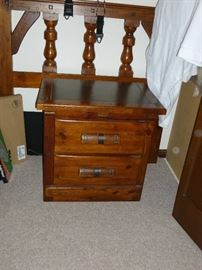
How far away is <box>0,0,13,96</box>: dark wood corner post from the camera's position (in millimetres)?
1599

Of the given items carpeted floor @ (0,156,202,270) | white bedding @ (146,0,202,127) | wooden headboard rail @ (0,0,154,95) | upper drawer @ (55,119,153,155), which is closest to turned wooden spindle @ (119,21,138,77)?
wooden headboard rail @ (0,0,154,95)

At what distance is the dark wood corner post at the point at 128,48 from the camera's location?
68.0 inches

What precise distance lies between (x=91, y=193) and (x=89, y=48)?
872 millimetres

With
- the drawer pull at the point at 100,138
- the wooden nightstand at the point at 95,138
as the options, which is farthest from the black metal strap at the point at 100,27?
the drawer pull at the point at 100,138

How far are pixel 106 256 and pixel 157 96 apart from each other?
883 millimetres

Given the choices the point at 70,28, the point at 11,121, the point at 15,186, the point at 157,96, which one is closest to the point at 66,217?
the point at 15,186

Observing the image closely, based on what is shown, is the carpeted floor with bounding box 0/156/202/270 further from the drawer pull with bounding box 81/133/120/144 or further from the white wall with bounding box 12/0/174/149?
the white wall with bounding box 12/0/174/149

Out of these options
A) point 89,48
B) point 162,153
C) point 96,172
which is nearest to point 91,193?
point 96,172

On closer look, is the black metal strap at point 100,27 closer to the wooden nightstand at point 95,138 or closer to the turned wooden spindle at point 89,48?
the turned wooden spindle at point 89,48

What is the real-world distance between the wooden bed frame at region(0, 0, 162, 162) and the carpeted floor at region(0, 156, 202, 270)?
65 centimetres

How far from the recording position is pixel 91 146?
1.48 m

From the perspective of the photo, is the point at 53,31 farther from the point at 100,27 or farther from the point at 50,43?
the point at 100,27

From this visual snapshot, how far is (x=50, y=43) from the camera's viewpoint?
1708 mm

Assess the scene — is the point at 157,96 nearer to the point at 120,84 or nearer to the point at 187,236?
the point at 120,84
